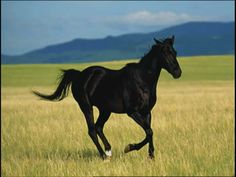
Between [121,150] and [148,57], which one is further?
[121,150]

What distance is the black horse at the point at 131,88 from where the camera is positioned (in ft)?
30.7

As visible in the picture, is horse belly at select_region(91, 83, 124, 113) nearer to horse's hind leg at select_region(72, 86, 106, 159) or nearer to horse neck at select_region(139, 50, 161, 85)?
horse's hind leg at select_region(72, 86, 106, 159)

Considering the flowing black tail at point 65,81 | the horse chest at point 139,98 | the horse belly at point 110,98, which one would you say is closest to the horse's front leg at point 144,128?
the horse chest at point 139,98

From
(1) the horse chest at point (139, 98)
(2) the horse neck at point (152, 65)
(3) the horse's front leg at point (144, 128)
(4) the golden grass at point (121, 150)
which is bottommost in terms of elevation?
(4) the golden grass at point (121, 150)

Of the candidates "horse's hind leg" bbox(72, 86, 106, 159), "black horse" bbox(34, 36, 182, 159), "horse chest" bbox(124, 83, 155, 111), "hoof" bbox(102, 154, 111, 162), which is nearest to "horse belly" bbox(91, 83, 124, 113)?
"black horse" bbox(34, 36, 182, 159)

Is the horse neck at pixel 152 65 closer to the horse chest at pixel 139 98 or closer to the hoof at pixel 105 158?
the horse chest at pixel 139 98

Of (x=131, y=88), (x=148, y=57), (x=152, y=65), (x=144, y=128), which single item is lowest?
(x=144, y=128)

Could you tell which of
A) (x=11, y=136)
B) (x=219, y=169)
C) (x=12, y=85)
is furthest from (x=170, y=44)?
(x=12, y=85)

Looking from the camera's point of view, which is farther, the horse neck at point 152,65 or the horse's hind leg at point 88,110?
the horse's hind leg at point 88,110

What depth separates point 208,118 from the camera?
694 inches

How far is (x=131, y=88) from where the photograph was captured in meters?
9.71

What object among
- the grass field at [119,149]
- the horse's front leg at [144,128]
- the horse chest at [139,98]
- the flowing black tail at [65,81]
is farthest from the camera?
the flowing black tail at [65,81]

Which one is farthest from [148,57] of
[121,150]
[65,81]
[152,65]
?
[121,150]

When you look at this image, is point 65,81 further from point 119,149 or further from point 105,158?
point 105,158
